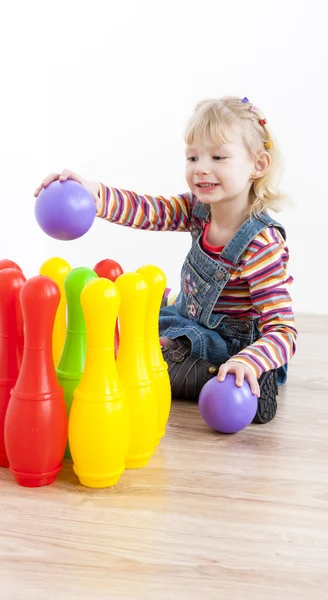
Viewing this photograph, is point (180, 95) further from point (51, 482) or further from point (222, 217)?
point (51, 482)

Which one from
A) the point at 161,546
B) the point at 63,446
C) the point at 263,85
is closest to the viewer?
the point at 161,546

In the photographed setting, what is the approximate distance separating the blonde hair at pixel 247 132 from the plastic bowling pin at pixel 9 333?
54cm

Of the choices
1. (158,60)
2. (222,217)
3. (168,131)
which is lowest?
(222,217)

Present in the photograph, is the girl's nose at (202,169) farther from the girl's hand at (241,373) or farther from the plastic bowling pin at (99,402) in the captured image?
the plastic bowling pin at (99,402)

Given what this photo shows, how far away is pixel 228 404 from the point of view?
3.82 feet

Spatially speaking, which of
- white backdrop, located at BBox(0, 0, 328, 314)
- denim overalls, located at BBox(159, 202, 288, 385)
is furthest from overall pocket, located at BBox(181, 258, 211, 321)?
white backdrop, located at BBox(0, 0, 328, 314)

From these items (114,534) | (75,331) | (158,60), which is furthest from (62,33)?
(114,534)

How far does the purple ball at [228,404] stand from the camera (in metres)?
1.17

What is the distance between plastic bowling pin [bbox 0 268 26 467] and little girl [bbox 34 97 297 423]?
1.13 feet

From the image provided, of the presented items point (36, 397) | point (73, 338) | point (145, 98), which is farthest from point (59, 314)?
point (145, 98)

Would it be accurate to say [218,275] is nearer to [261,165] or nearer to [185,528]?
[261,165]

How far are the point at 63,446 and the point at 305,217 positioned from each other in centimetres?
163

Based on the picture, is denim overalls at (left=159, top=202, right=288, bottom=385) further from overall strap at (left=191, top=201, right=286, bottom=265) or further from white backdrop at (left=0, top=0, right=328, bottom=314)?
white backdrop at (left=0, top=0, right=328, bottom=314)

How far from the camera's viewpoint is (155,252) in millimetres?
2660
